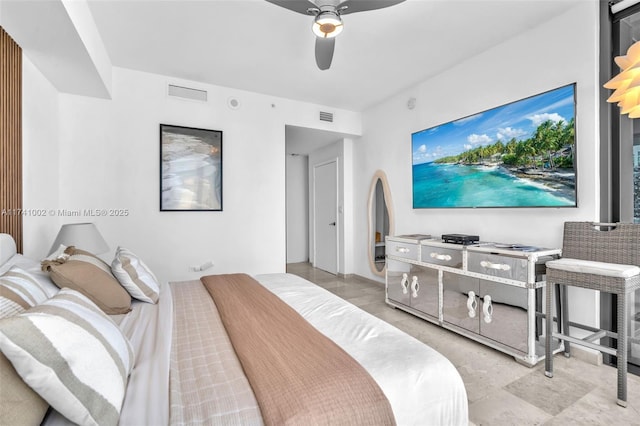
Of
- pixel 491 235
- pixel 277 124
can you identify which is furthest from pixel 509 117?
pixel 277 124

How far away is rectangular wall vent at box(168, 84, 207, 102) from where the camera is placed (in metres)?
3.26

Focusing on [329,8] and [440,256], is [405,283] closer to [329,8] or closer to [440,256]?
[440,256]

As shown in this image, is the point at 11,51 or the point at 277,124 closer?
the point at 11,51

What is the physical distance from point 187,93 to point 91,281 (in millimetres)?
2518

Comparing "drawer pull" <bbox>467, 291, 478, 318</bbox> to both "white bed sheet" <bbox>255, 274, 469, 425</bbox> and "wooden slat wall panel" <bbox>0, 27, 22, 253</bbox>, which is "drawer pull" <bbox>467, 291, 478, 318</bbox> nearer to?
"white bed sheet" <bbox>255, 274, 469, 425</bbox>

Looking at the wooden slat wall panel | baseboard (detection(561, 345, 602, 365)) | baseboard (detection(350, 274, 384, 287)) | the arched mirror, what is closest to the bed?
the wooden slat wall panel

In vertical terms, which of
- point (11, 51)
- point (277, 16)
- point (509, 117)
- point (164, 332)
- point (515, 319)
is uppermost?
point (277, 16)

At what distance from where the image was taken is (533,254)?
2043 mm

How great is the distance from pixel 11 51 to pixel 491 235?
3.82 m

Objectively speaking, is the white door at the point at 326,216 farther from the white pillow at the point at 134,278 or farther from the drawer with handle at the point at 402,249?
the white pillow at the point at 134,278

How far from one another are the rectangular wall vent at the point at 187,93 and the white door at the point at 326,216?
2257 mm

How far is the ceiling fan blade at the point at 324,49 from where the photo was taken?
211 cm

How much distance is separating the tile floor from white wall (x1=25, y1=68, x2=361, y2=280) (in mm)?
2272

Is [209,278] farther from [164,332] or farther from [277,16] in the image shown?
[277,16]
